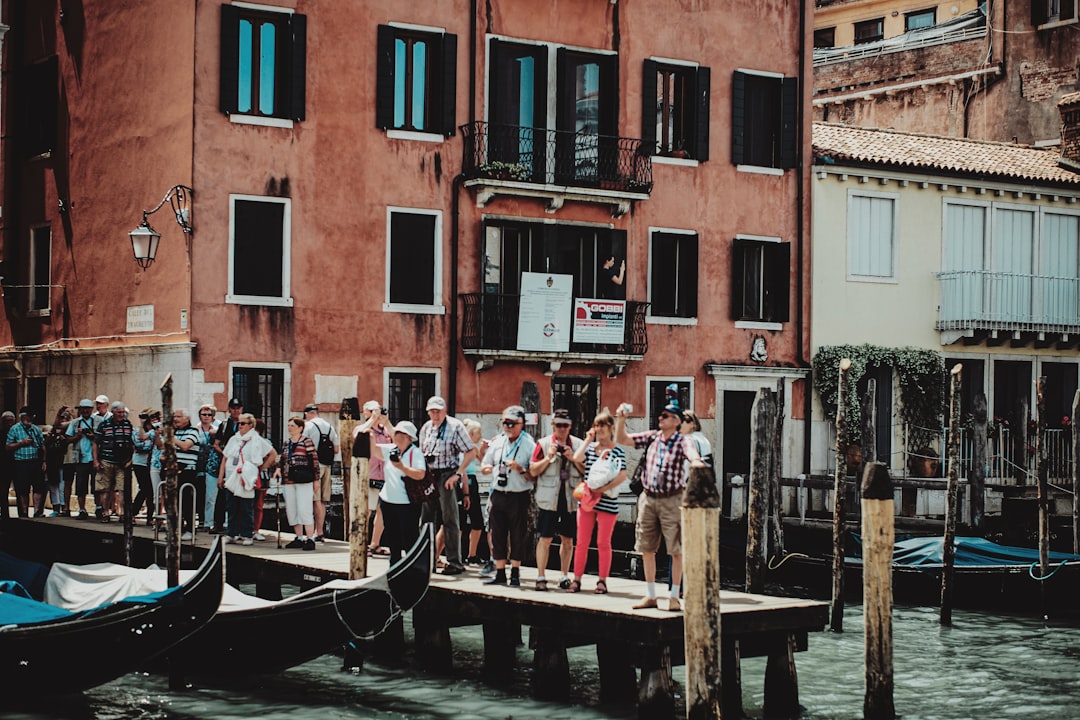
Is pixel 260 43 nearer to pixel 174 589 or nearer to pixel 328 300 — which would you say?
pixel 328 300

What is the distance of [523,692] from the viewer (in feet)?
44.5

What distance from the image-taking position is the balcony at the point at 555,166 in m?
23.0

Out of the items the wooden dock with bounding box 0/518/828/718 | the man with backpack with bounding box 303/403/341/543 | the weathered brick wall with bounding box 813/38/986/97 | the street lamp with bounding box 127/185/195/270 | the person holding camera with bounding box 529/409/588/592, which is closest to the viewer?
the wooden dock with bounding box 0/518/828/718

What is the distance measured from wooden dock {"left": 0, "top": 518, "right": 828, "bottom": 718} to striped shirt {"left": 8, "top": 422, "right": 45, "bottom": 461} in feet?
16.0

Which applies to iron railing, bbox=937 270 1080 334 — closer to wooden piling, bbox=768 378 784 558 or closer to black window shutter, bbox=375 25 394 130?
wooden piling, bbox=768 378 784 558

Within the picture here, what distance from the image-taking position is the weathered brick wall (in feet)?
109

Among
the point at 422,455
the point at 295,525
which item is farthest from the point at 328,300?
the point at 422,455

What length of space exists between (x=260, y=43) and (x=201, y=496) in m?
6.59

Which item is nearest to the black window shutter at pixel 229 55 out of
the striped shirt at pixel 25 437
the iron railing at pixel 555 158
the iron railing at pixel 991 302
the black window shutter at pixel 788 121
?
the iron railing at pixel 555 158

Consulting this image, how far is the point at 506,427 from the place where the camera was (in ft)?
43.4

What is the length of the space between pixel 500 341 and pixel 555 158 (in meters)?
2.79

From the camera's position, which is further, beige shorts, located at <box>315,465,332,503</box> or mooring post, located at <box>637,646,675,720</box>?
beige shorts, located at <box>315,465,332,503</box>

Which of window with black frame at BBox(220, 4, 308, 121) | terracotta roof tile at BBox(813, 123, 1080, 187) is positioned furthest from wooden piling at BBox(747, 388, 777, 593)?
terracotta roof tile at BBox(813, 123, 1080, 187)

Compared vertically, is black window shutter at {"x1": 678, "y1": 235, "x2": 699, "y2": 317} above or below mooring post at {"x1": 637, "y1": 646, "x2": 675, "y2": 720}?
above
